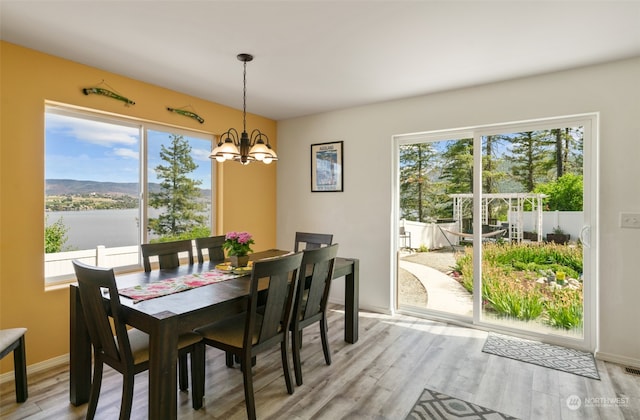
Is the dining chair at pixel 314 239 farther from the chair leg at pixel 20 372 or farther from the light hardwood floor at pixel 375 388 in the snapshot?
the chair leg at pixel 20 372

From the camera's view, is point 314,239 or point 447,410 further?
point 314,239

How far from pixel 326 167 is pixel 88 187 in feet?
8.65

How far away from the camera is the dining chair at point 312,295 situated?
2336mm

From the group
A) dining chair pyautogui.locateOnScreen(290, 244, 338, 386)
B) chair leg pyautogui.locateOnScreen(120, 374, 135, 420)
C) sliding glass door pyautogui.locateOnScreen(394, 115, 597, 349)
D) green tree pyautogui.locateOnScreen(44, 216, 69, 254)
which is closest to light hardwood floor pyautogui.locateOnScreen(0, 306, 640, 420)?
dining chair pyautogui.locateOnScreen(290, 244, 338, 386)

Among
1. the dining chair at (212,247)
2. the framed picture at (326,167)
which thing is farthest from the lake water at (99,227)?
the framed picture at (326,167)

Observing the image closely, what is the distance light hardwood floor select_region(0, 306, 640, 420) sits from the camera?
2.08 m

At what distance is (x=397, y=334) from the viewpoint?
10.9ft

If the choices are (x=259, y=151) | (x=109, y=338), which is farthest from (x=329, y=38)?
(x=109, y=338)

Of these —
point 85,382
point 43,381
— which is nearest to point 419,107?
point 85,382

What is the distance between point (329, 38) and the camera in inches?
93.0

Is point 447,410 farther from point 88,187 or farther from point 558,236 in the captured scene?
point 88,187

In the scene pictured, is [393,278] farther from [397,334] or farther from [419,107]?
[419,107]

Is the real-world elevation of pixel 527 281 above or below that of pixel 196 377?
above

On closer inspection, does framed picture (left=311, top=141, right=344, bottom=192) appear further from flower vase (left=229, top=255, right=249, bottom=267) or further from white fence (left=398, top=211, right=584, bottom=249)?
flower vase (left=229, top=255, right=249, bottom=267)
